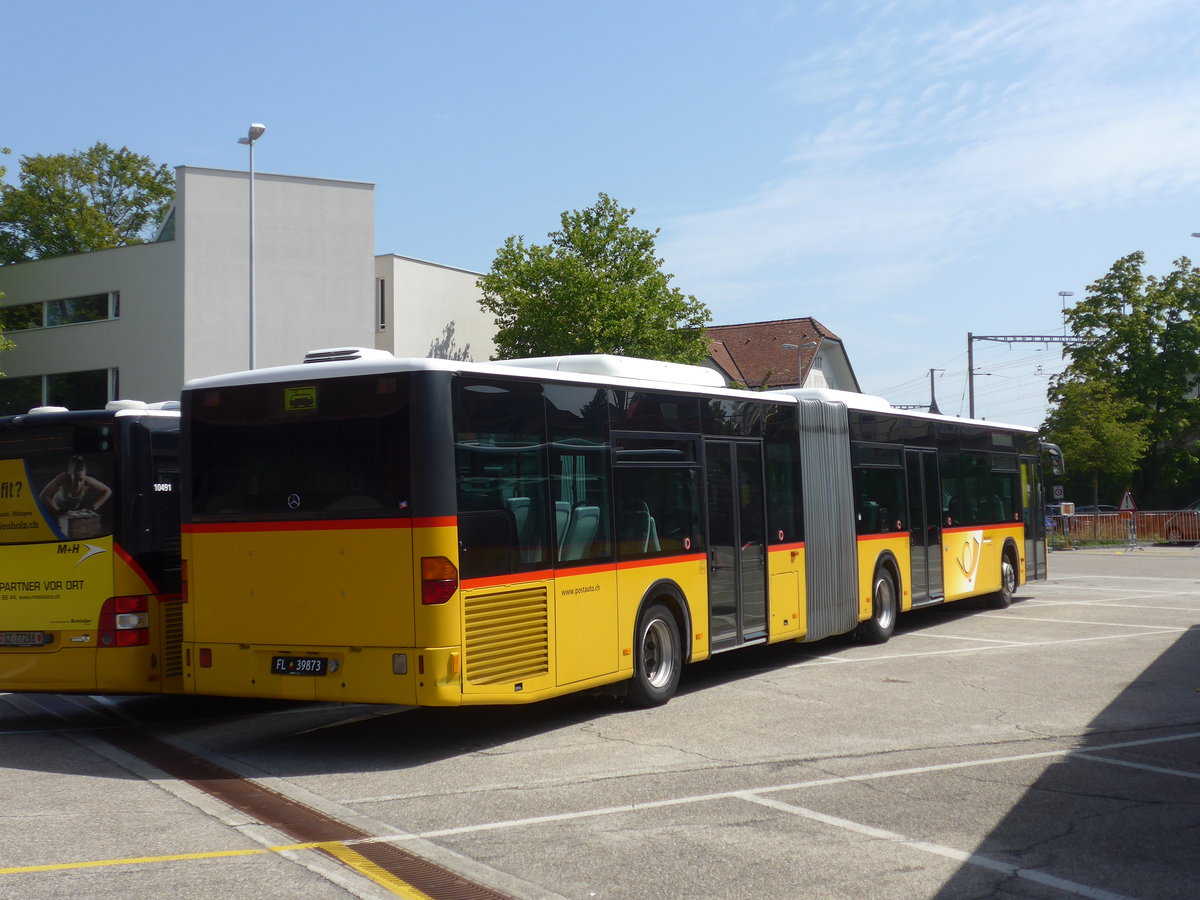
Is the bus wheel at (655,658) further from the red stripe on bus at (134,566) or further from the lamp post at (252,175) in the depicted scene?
the lamp post at (252,175)

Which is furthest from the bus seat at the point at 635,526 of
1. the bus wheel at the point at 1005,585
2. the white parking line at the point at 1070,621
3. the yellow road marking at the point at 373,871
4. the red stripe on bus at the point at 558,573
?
the bus wheel at the point at 1005,585

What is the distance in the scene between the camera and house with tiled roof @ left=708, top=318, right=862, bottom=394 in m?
70.4

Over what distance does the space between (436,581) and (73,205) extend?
56.2 m

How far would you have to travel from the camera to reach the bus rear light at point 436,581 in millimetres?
8883

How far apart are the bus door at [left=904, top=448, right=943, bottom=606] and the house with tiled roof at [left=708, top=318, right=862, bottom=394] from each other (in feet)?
163

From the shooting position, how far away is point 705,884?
5.92 m

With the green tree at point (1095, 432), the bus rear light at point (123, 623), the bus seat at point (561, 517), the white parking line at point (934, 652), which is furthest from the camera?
the green tree at point (1095, 432)

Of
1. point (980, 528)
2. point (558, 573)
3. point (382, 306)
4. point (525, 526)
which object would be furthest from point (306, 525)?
point (382, 306)

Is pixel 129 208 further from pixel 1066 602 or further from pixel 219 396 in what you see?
pixel 219 396

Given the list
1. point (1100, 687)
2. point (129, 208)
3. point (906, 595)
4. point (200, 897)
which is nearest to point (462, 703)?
point (200, 897)

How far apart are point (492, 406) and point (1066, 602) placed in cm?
1483

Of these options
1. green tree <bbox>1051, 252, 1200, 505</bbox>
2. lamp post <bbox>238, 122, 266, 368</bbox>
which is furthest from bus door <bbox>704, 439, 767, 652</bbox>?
green tree <bbox>1051, 252, 1200, 505</bbox>

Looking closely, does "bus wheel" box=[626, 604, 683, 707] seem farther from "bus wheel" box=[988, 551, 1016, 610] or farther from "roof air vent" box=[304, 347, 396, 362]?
"bus wheel" box=[988, 551, 1016, 610]

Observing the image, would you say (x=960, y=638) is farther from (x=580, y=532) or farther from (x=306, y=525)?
(x=306, y=525)
